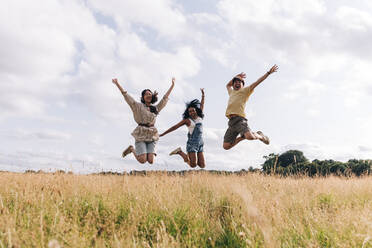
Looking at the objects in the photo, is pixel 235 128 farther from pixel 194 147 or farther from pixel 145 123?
pixel 145 123

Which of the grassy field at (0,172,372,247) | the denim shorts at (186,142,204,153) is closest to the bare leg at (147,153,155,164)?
the denim shorts at (186,142,204,153)

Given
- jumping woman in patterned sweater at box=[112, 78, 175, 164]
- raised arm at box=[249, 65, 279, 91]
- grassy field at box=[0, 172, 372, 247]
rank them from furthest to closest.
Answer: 1. jumping woman in patterned sweater at box=[112, 78, 175, 164]
2. raised arm at box=[249, 65, 279, 91]
3. grassy field at box=[0, 172, 372, 247]

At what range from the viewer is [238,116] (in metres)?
10.0

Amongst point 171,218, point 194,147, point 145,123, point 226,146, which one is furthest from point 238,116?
point 171,218

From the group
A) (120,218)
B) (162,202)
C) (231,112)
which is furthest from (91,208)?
(231,112)

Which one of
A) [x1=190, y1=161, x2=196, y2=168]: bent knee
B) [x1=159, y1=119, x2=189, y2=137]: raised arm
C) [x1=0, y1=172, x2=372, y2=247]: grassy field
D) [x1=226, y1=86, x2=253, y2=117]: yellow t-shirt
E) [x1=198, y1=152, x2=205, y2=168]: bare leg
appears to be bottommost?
[x1=0, y1=172, x2=372, y2=247]: grassy field

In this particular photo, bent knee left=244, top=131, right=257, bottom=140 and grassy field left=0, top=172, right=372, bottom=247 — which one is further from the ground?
bent knee left=244, top=131, right=257, bottom=140

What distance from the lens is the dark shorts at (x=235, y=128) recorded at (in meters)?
9.84

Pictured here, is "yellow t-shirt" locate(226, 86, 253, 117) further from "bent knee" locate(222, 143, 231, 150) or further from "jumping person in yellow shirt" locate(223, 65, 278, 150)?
"bent knee" locate(222, 143, 231, 150)

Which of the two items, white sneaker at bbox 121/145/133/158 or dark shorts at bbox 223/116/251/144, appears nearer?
dark shorts at bbox 223/116/251/144

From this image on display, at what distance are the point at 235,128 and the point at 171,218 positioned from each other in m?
6.09

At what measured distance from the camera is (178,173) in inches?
365

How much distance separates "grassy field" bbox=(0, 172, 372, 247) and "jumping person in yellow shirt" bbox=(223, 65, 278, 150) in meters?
2.82

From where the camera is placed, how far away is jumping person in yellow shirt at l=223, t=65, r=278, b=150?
983 cm
